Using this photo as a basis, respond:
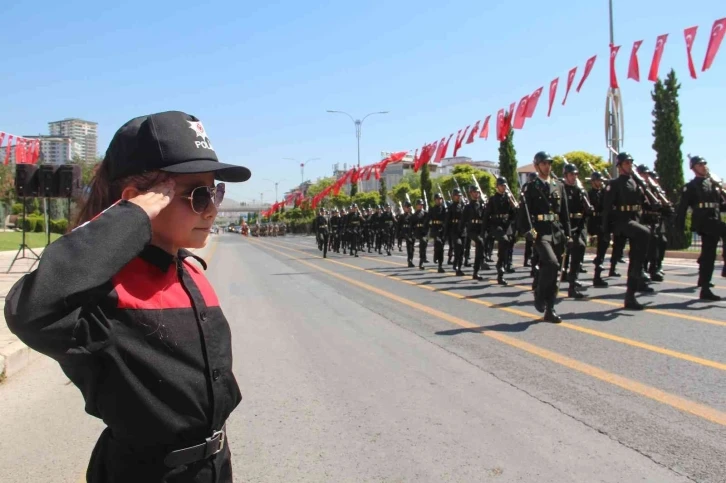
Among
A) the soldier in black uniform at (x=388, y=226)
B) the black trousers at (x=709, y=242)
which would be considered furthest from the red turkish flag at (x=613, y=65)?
the soldier in black uniform at (x=388, y=226)

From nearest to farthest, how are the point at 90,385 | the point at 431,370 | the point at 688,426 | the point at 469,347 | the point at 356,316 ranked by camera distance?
the point at 90,385, the point at 688,426, the point at 431,370, the point at 469,347, the point at 356,316

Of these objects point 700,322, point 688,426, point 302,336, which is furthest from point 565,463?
point 700,322

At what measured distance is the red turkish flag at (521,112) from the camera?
19.9m

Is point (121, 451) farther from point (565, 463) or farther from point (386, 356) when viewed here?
point (386, 356)

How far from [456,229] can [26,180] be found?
10.2 metres

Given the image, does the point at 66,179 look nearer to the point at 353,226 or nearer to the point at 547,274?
Answer: the point at 547,274

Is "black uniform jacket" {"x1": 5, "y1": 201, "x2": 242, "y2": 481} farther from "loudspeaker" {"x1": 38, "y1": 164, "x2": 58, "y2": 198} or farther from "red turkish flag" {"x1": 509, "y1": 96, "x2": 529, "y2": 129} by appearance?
"red turkish flag" {"x1": 509, "y1": 96, "x2": 529, "y2": 129}

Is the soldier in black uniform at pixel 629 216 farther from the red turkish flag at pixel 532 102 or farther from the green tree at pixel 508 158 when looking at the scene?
the green tree at pixel 508 158

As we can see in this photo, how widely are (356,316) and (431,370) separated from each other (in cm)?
352

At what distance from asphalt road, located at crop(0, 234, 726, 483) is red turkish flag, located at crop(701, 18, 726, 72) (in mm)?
6967

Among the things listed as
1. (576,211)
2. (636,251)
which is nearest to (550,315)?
(636,251)

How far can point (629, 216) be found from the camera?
368 inches

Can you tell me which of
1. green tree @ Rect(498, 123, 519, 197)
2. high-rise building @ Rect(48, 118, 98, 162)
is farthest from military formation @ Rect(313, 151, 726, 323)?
high-rise building @ Rect(48, 118, 98, 162)

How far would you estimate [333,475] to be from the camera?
351cm
